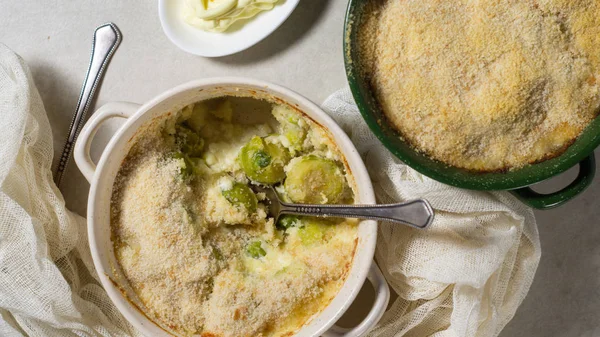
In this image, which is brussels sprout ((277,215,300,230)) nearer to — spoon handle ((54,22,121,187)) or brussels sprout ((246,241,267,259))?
brussels sprout ((246,241,267,259))

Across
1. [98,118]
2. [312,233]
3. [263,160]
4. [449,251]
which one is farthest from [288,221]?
[98,118]

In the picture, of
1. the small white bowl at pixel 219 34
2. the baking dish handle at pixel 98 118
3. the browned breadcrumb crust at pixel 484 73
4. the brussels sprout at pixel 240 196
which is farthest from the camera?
the small white bowl at pixel 219 34

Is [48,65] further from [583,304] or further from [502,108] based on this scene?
[583,304]

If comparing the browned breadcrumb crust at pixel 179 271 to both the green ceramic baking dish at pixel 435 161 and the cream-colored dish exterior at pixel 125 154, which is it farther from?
the green ceramic baking dish at pixel 435 161

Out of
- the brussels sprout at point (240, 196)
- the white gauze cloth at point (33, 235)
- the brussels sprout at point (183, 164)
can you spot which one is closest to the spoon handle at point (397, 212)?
the brussels sprout at point (240, 196)

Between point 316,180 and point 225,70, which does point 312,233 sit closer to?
point 316,180

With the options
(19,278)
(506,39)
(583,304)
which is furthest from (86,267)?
(583,304)

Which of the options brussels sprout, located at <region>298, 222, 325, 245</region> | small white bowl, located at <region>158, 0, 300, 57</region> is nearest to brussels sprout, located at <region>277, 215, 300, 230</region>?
brussels sprout, located at <region>298, 222, 325, 245</region>
